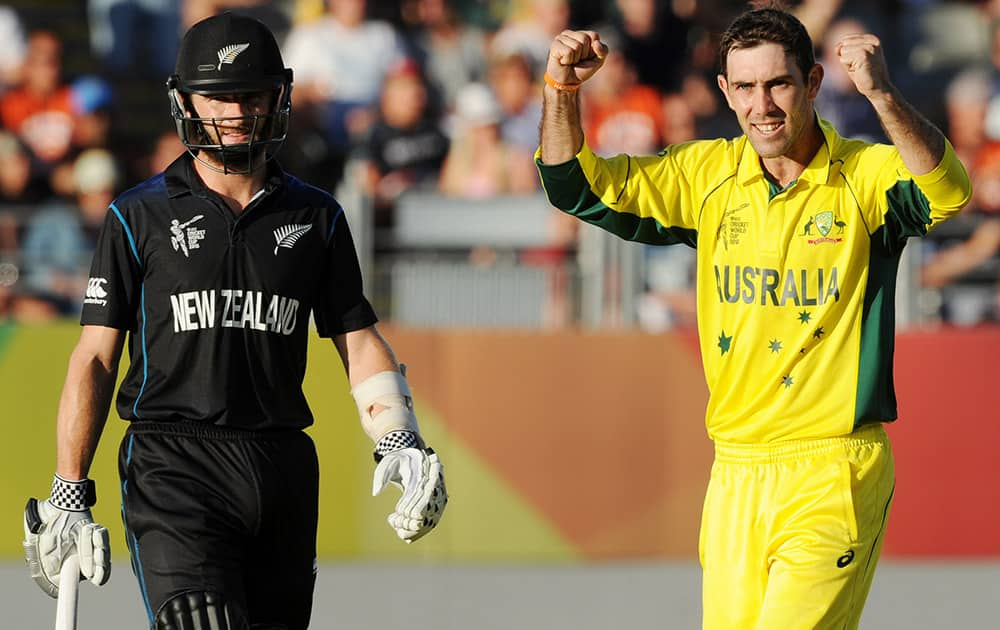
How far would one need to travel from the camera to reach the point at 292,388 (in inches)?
200

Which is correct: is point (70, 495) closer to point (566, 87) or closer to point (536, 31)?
point (566, 87)

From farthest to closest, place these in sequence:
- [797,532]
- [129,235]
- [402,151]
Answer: [402,151] → [797,532] → [129,235]

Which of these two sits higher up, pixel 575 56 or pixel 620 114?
pixel 575 56

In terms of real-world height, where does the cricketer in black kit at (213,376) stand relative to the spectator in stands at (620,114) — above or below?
below

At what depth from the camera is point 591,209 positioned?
5520mm

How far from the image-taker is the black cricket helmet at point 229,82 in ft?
16.6

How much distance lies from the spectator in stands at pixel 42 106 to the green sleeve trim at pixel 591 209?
25.5 feet

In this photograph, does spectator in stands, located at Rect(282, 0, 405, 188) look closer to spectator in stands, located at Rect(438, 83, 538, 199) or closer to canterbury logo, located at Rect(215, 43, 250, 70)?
spectator in stands, located at Rect(438, 83, 538, 199)

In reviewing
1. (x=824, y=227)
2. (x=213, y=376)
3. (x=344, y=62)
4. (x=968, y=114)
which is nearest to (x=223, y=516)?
(x=213, y=376)

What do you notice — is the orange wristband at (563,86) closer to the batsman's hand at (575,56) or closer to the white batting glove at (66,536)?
the batsman's hand at (575,56)

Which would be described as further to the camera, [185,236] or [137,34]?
[137,34]

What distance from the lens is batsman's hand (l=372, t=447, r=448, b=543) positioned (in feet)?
16.1

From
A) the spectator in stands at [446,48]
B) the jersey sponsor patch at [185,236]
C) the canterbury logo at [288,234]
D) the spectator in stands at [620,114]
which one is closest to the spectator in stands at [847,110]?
the spectator in stands at [620,114]

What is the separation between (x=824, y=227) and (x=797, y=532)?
0.93 m
